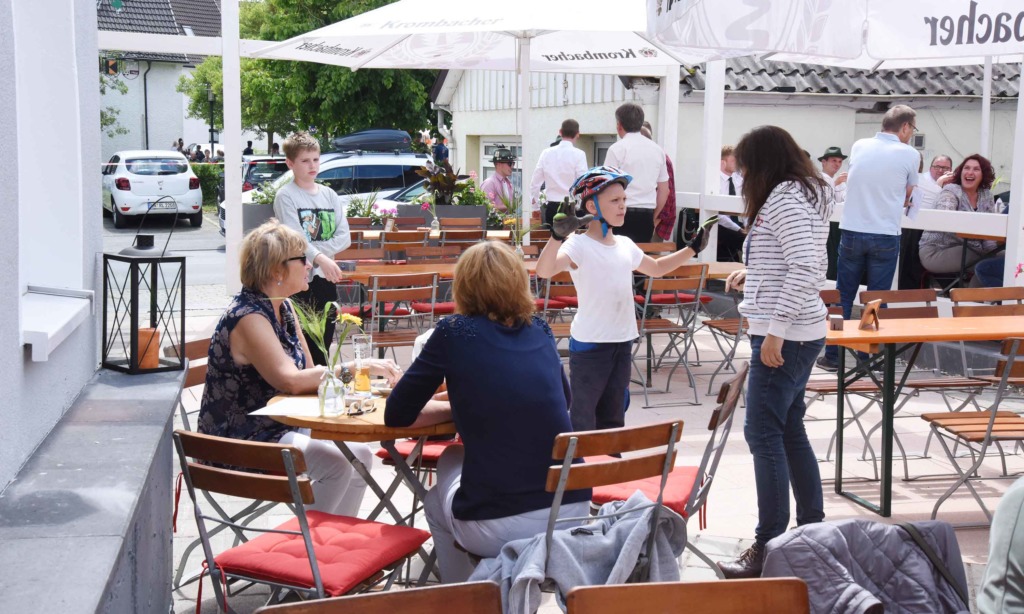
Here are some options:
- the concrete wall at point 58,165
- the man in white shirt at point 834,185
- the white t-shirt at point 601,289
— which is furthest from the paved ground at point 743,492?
the man in white shirt at point 834,185

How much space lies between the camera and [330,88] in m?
29.4

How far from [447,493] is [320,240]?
3456mm

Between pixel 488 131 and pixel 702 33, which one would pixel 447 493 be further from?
pixel 488 131

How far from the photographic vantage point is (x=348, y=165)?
21.1 meters

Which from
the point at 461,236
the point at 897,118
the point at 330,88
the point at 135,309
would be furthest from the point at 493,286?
the point at 330,88

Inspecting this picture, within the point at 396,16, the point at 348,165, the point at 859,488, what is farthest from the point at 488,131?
the point at 859,488

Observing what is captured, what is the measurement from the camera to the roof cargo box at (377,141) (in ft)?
84.4

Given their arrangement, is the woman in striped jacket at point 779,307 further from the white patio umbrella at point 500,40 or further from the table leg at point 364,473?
the white patio umbrella at point 500,40

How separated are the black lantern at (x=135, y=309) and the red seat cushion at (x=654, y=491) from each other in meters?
1.74

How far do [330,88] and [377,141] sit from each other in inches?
160

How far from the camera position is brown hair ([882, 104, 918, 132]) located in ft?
27.2

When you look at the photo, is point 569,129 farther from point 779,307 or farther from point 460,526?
point 460,526

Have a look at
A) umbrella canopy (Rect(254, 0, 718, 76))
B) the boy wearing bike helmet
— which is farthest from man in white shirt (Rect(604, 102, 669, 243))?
the boy wearing bike helmet

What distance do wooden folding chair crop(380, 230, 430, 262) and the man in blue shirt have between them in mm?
3783
